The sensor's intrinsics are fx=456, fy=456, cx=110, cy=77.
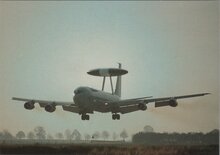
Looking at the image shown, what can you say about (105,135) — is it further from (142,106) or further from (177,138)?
(177,138)

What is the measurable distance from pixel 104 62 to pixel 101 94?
0.38 metres

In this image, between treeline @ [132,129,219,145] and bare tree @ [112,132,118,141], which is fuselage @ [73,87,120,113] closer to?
bare tree @ [112,132,118,141]

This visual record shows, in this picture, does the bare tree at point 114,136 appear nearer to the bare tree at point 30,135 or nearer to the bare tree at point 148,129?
the bare tree at point 148,129

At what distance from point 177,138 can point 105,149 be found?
2.80ft

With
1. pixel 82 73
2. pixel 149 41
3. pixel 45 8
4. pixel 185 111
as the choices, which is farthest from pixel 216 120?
pixel 45 8

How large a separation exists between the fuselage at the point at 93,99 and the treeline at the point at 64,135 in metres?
0.32

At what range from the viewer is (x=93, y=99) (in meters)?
5.49

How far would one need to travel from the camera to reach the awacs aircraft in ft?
17.6

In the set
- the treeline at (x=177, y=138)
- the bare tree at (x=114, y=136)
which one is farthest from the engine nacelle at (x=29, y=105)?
the treeline at (x=177, y=138)

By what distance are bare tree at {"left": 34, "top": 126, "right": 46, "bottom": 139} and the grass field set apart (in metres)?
0.10

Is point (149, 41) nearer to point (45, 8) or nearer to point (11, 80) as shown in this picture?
point (45, 8)

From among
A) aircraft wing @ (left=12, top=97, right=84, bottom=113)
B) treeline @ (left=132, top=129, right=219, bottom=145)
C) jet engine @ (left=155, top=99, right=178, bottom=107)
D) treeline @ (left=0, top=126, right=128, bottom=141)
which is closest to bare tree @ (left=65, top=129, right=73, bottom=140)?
treeline @ (left=0, top=126, right=128, bottom=141)

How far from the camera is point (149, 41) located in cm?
556

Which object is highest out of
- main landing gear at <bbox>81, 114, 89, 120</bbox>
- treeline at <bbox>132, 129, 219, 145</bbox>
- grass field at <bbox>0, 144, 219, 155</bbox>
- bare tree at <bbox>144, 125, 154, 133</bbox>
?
main landing gear at <bbox>81, 114, 89, 120</bbox>
